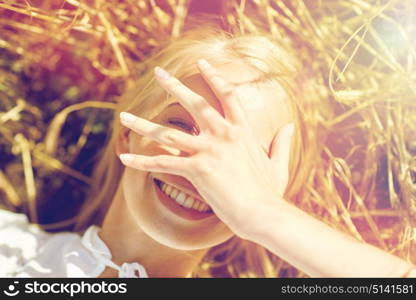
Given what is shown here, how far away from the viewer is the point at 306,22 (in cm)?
178

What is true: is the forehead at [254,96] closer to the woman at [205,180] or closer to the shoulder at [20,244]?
the woman at [205,180]

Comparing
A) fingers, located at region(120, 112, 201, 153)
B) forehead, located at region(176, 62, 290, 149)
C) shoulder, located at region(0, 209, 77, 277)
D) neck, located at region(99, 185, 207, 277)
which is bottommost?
shoulder, located at region(0, 209, 77, 277)

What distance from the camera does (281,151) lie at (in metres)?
1.34

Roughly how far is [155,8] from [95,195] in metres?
0.69

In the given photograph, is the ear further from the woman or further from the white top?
the white top

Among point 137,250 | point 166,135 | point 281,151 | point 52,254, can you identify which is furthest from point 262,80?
point 52,254

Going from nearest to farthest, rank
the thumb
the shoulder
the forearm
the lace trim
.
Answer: the forearm, the thumb, the lace trim, the shoulder

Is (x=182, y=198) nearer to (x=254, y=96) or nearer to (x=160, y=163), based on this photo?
(x=160, y=163)

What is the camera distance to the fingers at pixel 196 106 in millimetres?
1259

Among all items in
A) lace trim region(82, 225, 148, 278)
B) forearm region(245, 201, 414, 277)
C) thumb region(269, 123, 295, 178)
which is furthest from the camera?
lace trim region(82, 225, 148, 278)

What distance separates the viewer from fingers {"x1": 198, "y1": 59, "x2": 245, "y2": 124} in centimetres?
127

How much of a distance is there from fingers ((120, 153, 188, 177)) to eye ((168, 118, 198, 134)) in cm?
14

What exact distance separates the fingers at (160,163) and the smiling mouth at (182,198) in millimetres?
162

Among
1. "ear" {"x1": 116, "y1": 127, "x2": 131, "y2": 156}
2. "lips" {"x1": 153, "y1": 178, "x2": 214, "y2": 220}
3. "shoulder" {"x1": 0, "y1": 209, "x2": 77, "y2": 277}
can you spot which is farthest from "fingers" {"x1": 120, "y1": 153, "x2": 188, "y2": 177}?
"shoulder" {"x1": 0, "y1": 209, "x2": 77, "y2": 277}
